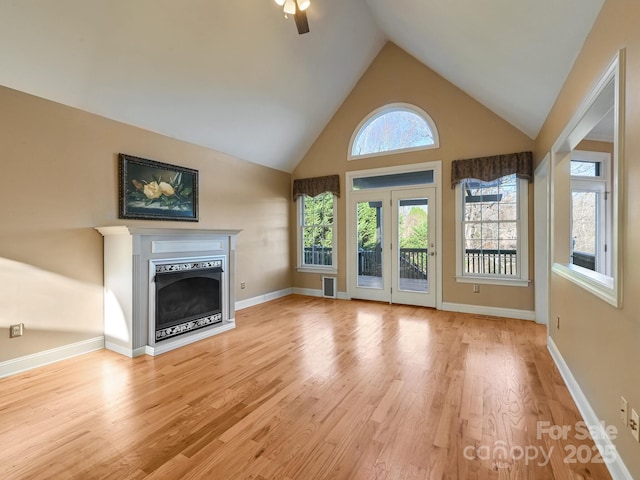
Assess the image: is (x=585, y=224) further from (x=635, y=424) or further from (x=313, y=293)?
(x=313, y=293)

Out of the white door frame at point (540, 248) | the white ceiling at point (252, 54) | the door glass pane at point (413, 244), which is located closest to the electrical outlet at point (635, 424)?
the white ceiling at point (252, 54)

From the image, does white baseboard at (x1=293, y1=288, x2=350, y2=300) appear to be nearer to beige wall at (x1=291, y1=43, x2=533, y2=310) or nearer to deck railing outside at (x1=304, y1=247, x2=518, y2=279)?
beige wall at (x1=291, y1=43, x2=533, y2=310)

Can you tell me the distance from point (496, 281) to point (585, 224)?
A: 1647 mm

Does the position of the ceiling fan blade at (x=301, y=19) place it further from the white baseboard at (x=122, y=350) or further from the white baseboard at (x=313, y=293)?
the white baseboard at (x=313, y=293)

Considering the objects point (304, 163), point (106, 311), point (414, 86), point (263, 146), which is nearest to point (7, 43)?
point (106, 311)

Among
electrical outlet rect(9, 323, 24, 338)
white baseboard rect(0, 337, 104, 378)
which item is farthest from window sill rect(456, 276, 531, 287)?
electrical outlet rect(9, 323, 24, 338)

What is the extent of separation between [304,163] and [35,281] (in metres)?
4.53

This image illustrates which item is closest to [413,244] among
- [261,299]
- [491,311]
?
[491,311]

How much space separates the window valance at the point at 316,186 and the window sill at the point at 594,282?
374cm

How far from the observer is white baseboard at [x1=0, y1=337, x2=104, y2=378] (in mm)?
2641

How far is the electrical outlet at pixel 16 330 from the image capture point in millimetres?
2662

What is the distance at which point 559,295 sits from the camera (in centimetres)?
282

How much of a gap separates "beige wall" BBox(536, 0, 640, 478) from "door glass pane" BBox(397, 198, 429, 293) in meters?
2.60

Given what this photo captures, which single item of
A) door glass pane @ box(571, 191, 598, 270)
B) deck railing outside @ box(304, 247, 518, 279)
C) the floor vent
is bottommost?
the floor vent
